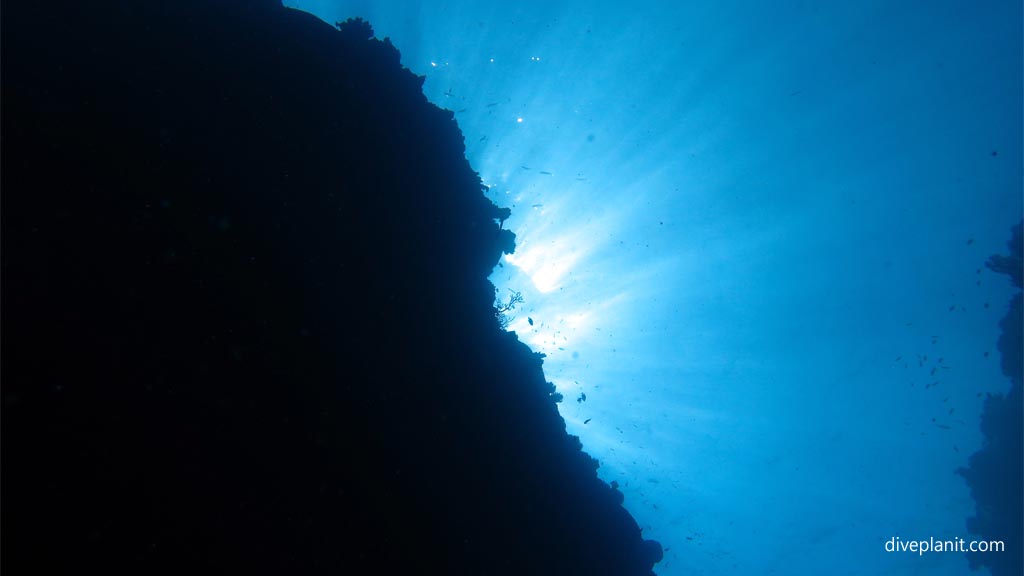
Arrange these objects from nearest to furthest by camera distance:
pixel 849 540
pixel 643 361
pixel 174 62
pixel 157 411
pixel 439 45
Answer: pixel 157 411
pixel 174 62
pixel 439 45
pixel 643 361
pixel 849 540

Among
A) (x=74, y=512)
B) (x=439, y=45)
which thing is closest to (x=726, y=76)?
(x=439, y=45)

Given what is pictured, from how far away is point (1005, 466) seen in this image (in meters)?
23.0

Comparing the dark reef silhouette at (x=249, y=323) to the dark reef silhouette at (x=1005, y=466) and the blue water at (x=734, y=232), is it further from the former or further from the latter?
the dark reef silhouette at (x=1005, y=466)

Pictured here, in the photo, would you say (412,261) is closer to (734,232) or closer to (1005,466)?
(734,232)

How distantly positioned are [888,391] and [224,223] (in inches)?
1449

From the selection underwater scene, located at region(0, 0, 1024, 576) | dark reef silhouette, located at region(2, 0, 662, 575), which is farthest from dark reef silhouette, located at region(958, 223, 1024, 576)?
dark reef silhouette, located at region(2, 0, 662, 575)

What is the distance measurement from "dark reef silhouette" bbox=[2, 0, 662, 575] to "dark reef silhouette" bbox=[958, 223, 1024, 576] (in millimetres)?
24393

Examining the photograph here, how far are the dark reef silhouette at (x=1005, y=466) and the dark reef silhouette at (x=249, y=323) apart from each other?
24.4m

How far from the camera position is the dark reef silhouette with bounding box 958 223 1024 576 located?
845 inches

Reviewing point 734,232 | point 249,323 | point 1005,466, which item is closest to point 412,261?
point 249,323

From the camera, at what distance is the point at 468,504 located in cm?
872

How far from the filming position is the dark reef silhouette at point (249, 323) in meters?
5.07

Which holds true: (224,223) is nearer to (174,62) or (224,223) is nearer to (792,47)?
(174,62)

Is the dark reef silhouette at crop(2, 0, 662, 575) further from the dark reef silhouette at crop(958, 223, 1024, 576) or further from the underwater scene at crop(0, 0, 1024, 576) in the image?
the dark reef silhouette at crop(958, 223, 1024, 576)
